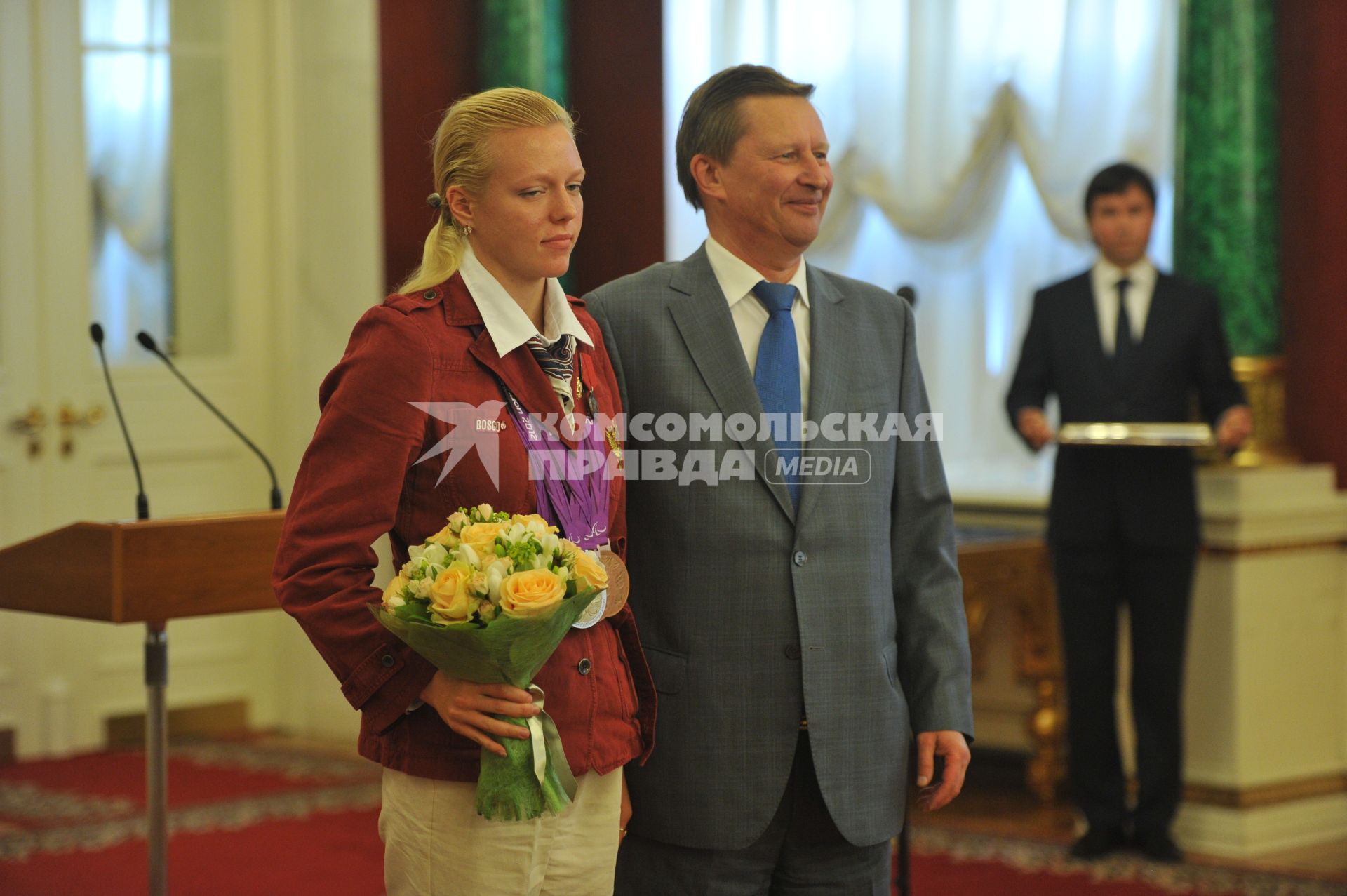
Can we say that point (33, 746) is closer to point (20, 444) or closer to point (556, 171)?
point (20, 444)

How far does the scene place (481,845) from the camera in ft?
5.58

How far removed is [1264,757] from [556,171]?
3.32m

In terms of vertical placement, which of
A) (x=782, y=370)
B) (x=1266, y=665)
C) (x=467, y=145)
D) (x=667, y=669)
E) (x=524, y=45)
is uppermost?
(x=524, y=45)

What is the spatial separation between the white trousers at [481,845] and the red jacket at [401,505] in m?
0.03

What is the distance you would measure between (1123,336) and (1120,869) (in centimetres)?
141

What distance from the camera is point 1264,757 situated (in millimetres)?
4312

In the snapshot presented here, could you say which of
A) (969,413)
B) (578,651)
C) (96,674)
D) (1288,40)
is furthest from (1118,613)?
(96,674)

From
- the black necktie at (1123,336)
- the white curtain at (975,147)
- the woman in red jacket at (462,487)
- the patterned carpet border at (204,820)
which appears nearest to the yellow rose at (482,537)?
the woman in red jacket at (462,487)

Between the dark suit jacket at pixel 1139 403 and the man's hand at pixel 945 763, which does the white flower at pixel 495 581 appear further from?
the dark suit jacket at pixel 1139 403

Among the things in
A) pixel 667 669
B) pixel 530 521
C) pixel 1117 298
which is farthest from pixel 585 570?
pixel 1117 298

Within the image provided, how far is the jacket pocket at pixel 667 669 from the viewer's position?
6.60 feet

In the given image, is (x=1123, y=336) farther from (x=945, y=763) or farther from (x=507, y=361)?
(x=507, y=361)

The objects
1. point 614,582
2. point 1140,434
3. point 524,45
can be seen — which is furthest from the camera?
point 524,45

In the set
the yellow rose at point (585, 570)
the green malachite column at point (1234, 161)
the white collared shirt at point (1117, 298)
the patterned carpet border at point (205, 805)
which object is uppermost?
the green malachite column at point (1234, 161)
